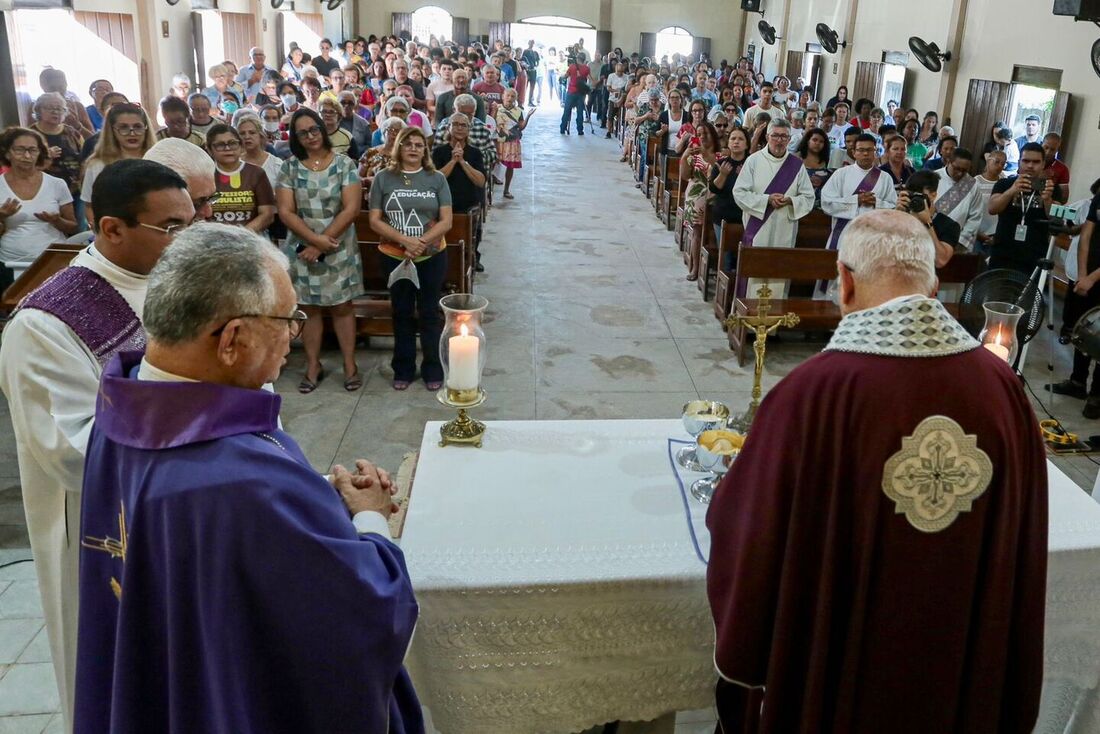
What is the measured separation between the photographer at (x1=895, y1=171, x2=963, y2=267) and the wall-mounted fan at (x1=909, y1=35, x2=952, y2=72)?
274 inches

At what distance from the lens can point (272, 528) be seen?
4.39 ft

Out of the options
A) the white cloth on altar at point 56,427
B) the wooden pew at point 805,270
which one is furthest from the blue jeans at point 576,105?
the white cloth on altar at point 56,427

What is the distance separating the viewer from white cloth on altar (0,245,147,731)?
187 centimetres

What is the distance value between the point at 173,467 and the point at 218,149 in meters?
4.01

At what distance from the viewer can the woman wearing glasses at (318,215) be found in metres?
5.00

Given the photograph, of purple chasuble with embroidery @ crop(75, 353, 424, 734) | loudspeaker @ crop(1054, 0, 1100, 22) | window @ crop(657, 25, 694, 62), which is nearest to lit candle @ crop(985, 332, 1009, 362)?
purple chasuble with embroidery @ crop(75, 353, 424, 734)

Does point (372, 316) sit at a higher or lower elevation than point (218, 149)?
lower

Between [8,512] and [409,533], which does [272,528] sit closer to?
[409,533]

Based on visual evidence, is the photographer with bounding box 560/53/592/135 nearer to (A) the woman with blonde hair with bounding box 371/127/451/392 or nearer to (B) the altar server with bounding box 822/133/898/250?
(B) the altar server with bounding box 822/133/898/250

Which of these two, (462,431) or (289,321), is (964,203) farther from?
(289,321)

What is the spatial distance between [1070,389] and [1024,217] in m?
1.31

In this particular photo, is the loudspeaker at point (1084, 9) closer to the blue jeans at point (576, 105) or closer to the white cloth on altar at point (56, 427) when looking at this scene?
the white cloth on altar at point (56, 427)

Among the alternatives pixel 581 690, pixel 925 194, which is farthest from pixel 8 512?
pixel 925 194

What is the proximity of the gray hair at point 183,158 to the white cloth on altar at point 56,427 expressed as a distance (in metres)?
0.42
